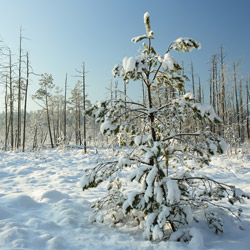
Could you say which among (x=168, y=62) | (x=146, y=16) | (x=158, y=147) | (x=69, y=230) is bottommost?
(x=69, y=230)

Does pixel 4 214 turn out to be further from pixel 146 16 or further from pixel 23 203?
pixel 146 16

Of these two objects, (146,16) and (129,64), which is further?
(146,16)

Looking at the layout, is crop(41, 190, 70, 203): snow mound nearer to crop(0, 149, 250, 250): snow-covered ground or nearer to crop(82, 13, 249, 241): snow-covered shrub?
crop(0, 149, 250, 250): snow-covered ground

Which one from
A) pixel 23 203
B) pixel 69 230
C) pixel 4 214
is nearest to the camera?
pixel 69 230

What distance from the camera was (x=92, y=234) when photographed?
9.96 feet

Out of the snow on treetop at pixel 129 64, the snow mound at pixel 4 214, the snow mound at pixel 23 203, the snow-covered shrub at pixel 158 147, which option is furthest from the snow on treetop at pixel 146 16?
the snow mound at pixel 23 203

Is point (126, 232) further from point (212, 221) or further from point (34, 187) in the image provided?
point (34, 187)

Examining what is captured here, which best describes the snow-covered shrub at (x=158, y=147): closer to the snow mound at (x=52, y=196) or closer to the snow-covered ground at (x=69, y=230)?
the snow-covered ground at (x=69, y=230)

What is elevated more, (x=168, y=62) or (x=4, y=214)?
(x=168, y=62)

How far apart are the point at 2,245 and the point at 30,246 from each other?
13.1 inches

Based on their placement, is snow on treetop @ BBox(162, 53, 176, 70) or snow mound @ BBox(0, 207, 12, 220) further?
snow mound @ BBox(0, 207, 12, 220)

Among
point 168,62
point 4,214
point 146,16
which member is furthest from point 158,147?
point 4,214

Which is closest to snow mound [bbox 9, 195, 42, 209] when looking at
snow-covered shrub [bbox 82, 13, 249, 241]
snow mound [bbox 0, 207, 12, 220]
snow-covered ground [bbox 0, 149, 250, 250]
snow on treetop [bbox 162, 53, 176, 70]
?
snow-covered ground [bbox 0, 149, 250, 250]

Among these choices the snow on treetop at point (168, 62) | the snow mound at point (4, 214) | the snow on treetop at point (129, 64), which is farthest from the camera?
the snow mound at point (4, 214)
